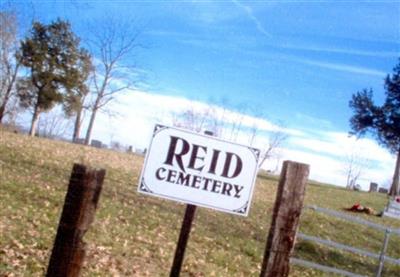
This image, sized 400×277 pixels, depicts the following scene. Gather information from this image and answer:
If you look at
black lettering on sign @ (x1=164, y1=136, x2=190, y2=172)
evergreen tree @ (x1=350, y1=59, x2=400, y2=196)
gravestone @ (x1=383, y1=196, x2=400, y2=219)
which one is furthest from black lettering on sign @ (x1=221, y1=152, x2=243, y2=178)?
evergreen tree @ (x1=350, y1=59, x2=400, y2=196)

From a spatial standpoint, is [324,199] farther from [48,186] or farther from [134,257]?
[134,257]

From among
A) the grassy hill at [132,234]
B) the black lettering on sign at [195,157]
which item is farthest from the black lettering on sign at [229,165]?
the grassy hill at [132,234]

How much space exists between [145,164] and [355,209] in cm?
1994

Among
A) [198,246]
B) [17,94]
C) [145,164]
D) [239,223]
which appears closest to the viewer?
[145,164]

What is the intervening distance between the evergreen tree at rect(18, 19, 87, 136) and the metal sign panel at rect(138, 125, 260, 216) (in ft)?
124

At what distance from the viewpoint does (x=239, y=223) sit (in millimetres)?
11688

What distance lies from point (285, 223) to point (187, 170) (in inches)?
28.5

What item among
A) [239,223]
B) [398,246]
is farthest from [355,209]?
[239,223]

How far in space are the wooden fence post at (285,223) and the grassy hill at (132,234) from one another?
7.42 ft

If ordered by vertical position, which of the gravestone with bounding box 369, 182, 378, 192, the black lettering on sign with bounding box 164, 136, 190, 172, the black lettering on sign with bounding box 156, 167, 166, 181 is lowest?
the black lettering on sign with bounding box 156, 167, 166, 181

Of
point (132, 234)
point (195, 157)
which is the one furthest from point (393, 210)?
point (195, 157)

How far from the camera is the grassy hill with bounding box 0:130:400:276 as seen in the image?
656 cm

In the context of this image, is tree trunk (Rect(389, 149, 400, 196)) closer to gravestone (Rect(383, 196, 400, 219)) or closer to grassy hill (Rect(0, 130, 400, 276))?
gravestone (Rect(383, 196, 400, 219))

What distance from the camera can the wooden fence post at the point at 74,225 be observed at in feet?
8.60
